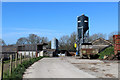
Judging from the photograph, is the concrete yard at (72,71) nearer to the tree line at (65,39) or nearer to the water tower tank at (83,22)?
the water tower tank at (83,22)

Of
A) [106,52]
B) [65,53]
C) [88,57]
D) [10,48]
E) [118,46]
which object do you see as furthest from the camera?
[65,53]

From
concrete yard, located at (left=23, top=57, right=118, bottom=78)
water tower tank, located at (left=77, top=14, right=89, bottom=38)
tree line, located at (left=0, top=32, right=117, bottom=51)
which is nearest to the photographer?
concrete yard, located at (left=23, top=57, right=118, bottom=78)

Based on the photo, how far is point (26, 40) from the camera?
97875 millimetres

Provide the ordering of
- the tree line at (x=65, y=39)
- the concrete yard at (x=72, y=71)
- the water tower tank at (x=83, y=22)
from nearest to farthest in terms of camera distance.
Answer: the concrete yard at (x=72, y=71) < the water tower tank at (x=83, y=22) < the tree line at (x=65, y=39)

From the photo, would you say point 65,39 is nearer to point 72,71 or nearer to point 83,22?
point 83,22

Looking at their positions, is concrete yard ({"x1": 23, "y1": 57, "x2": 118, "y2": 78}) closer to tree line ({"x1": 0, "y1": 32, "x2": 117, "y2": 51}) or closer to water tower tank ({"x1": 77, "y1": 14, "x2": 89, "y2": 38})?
water tower tank ({"x1": 77, "y1": 14, "x2": 89, "y2": 38})

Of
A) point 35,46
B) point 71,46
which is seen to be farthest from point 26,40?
point 35,46

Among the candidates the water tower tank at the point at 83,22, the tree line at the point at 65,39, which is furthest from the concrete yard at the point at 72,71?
the tree line at the point at 65,39

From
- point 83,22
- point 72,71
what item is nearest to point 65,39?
point 83,22

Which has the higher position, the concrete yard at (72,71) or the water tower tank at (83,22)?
the water tower tank at (83,22)

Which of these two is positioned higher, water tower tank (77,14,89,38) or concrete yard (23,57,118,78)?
water tower tank (77,14,89,38)

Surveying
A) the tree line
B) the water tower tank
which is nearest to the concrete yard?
the water tower tank

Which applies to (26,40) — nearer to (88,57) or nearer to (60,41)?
(60,41)

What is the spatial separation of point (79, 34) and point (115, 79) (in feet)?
120
